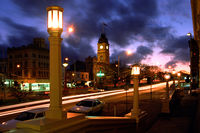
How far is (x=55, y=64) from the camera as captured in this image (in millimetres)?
4004

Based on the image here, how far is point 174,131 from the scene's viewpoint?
8875 mm

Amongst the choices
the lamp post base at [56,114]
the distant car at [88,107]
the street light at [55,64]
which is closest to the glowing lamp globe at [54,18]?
the street light at [55,64]

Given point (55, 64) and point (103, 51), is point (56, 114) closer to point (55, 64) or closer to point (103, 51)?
point (55, 64)

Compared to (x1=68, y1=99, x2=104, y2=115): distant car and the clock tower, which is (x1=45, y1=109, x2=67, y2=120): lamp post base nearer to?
(x1=68, y1=99, x2=104, y2=115): distant car

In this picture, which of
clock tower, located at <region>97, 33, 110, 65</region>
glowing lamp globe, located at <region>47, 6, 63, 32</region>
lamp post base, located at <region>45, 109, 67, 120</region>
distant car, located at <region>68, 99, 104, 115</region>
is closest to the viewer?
lamp post base, located at <region>45, 109, 67, 120</region>

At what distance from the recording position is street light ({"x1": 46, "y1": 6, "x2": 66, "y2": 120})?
3885 millimetres

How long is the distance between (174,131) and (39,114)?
7.26m

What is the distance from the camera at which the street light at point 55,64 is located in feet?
12.7

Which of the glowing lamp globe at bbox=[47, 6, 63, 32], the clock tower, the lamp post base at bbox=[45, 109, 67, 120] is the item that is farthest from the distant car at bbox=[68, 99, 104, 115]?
the clock tower

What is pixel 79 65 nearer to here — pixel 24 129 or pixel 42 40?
pixel 42 40

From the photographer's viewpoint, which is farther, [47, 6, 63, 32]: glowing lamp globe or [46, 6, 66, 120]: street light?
[47, 6, 63, 32]: glowing lamp globe

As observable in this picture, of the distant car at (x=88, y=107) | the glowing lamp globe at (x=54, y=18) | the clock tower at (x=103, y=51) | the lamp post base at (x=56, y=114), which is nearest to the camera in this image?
the lamp post base at (x=56, y=114)

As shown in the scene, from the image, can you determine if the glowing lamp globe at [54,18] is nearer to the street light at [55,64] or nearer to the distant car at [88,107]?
the street light at [55,64]

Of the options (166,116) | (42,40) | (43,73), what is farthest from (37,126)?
(42,40)
